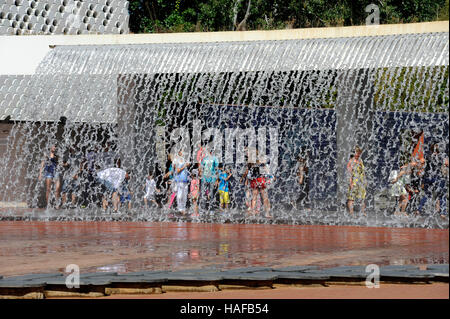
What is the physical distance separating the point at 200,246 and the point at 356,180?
244 inches

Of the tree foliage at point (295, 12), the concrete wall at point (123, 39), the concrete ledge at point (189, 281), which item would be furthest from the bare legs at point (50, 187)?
the tree foliage at point (295, 12)

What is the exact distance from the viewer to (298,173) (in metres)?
20.2

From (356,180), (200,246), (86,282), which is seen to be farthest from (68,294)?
(356,180)

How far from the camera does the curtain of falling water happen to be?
2025 cm

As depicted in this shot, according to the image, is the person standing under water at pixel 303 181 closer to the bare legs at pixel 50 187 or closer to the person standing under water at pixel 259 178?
the person standing under water at pixel 259 178

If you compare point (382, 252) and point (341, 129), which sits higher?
point (341, 129)

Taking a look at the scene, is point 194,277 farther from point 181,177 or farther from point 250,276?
point 181,177

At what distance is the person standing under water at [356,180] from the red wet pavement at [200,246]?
2.18 metres

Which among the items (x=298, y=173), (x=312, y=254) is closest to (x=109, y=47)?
(x=298, y=173)

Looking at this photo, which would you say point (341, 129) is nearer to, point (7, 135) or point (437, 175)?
point (437, 175)

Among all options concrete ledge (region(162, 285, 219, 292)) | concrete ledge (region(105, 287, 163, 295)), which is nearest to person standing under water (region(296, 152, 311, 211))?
concrete ledge (region(162, 285, 219, 292))

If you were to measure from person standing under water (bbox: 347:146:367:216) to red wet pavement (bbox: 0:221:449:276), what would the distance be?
2176mm

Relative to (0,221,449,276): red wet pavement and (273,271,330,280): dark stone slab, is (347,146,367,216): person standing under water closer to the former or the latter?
(0,221,449,276): red wet pavement
